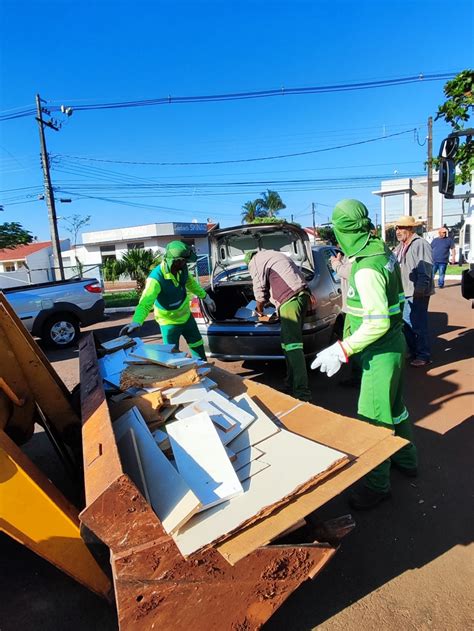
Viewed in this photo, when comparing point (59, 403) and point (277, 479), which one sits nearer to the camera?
point (277, 479)

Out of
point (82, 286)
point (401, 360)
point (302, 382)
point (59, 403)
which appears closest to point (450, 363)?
point (302, 382)

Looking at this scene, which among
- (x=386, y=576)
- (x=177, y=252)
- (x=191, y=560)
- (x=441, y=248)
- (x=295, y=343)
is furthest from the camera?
(x=441, y=248)

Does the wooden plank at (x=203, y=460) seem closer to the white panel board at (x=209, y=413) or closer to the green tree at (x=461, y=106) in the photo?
the white panel board at (x=209, y=413)

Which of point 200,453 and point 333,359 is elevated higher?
point 333,359

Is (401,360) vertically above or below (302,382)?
above

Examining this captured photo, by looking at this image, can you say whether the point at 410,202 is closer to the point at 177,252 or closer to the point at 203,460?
the point at 177,252

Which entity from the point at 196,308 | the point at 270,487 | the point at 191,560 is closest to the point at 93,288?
the point at 196,308

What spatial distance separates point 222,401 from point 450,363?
411cm

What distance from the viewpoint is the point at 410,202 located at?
3194 cm

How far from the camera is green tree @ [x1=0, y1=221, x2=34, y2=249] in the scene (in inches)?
827

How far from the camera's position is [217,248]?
5625mm

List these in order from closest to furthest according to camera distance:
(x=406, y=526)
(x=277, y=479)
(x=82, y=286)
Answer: (x=277, y=479) < (x=406, y=526) < (x=82, y=286)

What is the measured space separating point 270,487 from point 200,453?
375mm

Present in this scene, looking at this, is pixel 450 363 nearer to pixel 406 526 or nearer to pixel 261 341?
pixel 261 341
